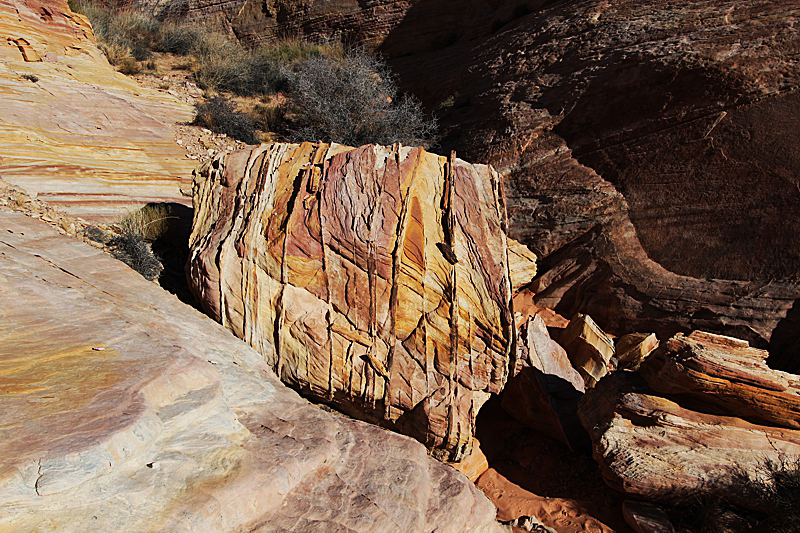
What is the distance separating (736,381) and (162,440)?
3958 millimetres

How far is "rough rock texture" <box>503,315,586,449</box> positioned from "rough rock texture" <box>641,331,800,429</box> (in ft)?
3.80

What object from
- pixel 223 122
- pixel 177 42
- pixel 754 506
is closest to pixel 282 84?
pixel 223 122

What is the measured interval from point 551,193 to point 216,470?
5444mm

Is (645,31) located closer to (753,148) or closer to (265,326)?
(753,148)

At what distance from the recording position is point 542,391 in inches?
188

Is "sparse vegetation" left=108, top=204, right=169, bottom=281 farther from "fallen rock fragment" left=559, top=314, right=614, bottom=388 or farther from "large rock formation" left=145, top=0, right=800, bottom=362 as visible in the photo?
"fallen rock fragment" left=559, top=314, right=614, bottom=388

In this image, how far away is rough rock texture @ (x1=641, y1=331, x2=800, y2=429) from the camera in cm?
380

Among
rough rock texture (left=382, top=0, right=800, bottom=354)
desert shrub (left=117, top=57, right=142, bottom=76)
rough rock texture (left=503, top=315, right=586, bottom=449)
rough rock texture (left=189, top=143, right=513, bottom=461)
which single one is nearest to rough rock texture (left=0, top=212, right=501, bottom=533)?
rough rock texture (left=189, top=143, right=513, bottom=461)

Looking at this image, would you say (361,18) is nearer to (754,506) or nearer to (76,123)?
(76,123)

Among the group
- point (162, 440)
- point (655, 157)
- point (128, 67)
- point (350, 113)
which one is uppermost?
point (128, 67)

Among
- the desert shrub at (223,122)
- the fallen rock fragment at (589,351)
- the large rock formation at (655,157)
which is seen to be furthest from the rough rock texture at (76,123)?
the fallen rock fragment at (589,351)

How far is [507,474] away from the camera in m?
4.69

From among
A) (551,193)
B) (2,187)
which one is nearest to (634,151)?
(551,193)

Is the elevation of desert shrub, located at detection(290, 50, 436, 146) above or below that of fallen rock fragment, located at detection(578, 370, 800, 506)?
above
